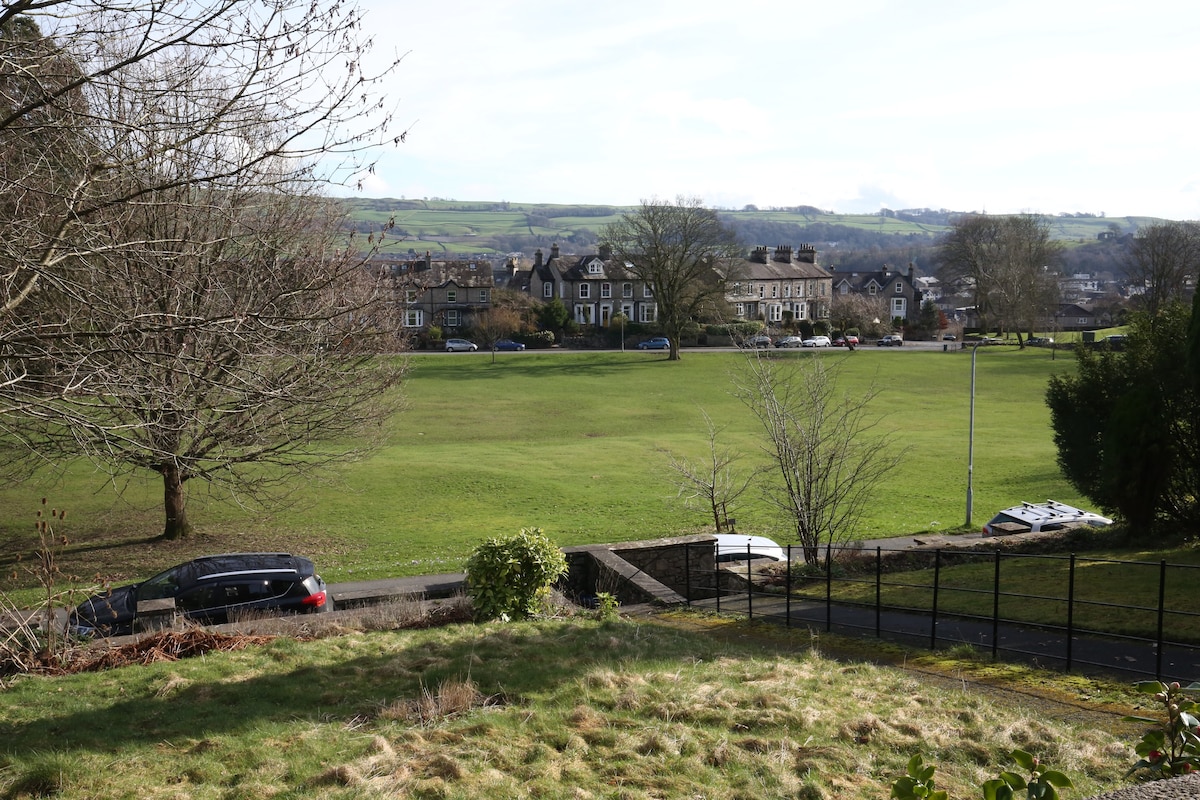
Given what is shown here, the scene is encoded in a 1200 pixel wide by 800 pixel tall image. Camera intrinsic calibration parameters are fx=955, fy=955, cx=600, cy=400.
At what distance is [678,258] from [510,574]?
70521 mm

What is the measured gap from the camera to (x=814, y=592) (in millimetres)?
17703

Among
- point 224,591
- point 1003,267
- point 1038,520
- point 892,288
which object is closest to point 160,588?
point 224,591

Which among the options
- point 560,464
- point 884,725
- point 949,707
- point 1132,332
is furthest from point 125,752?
point 560,464

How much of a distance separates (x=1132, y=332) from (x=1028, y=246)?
84.8m

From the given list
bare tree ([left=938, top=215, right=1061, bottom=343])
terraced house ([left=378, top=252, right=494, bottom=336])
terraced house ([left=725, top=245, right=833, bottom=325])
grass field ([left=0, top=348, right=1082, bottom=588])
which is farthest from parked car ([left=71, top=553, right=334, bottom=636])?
terraced house ([left=725, top=245, right=833, bottom=325])

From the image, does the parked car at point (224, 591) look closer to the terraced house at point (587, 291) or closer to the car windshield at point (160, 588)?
the car windshield at point (160, 588)

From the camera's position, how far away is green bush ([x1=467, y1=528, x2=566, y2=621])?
13.1 metres

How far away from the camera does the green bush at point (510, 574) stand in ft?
43.0

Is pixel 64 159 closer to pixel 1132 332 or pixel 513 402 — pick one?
pixel 1132 332

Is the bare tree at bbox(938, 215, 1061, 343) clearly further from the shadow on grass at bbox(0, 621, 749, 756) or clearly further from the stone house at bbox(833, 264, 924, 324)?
the shadow on grass at bbox(0, 621, 749, 756)

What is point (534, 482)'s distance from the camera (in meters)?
36.8

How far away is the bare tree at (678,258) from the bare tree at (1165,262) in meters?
37.9

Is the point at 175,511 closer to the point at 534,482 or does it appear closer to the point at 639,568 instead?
the point at 534,482

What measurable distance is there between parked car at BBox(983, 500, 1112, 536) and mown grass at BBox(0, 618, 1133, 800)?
18.3 meters
